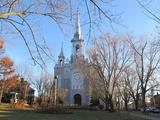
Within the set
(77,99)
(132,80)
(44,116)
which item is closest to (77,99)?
(77,99)

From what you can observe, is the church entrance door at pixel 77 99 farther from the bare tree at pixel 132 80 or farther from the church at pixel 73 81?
the bare tree at pixel 132 80

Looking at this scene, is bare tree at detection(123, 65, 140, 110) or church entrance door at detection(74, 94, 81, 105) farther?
church entrance door at detection(74, 94, 81, 105)

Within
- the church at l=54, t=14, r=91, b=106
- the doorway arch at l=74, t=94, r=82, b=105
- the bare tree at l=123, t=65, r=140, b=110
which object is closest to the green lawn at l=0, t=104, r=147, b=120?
the bare tree at l=123, t=65, r=140, b=110

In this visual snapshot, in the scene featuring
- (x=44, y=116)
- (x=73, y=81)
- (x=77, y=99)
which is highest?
(x=73, y=81)

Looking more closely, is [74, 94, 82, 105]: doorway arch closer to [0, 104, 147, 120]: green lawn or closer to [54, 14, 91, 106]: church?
[54, 14, 91, 106]: church

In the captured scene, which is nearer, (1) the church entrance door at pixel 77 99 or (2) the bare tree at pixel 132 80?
(2) the bare tree at pixel 132 80

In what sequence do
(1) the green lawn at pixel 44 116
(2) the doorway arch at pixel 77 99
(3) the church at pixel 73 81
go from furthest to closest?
1. (2) the doorway arch at pixel 77 99
2. (3) the church at pixel 73 81
3. (1) the green lawn at pixel 44 116

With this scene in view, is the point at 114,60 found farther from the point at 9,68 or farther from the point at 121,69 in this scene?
the point at 9,68

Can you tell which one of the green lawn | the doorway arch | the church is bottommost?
the green lawn

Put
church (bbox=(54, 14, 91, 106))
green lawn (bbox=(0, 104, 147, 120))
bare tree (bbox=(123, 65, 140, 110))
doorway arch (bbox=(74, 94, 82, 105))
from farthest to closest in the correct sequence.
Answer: doorway arch (bbox=(74, 94, 82, 105))
church (bbox=(54, 14, 91, 106))
bare tree (bbox=(123, 65, 140, 110))
green lawn (bbox=(0, 104, 147, 120))

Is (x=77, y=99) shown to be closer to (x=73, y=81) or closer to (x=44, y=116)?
(x=73, y=81)

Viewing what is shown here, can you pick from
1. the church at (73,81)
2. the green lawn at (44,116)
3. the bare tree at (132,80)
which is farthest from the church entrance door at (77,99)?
the green lawn at (44,116)

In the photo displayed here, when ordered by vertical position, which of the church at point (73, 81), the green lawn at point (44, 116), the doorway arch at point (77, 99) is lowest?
the green lawn at point (44, 116)

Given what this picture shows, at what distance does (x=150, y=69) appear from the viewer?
48594 mm
